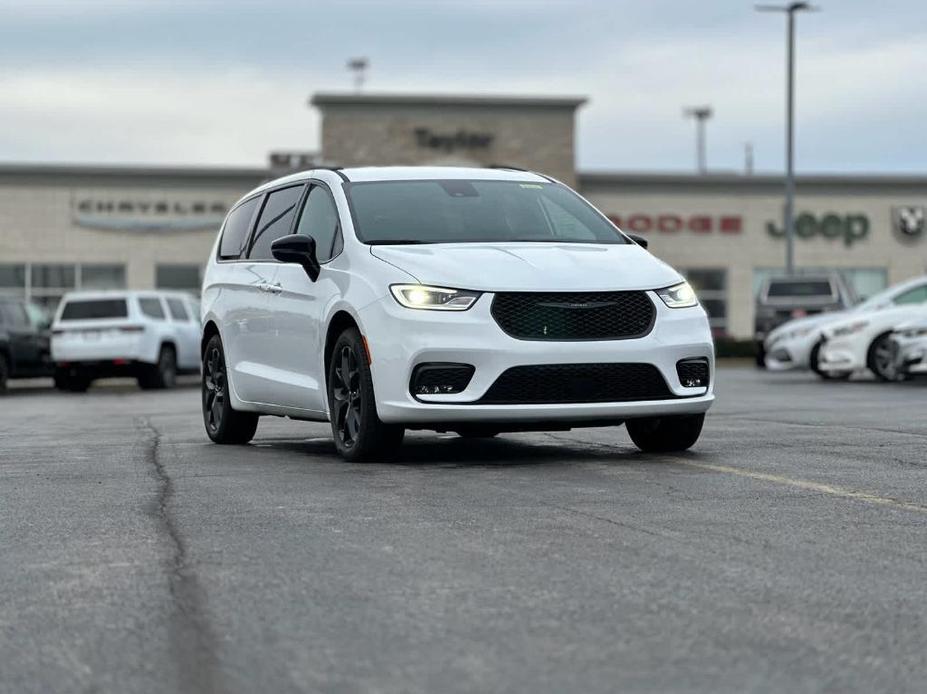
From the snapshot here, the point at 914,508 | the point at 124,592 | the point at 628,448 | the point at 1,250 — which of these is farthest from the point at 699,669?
the point at 1,250

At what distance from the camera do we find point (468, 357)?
→ 31.4ft

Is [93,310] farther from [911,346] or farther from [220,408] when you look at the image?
[220,408]

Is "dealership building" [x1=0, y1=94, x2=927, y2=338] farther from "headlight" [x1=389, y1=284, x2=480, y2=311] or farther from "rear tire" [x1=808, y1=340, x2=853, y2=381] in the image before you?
"headlight" [x1=389, y1=284, x2=480, y2=311]

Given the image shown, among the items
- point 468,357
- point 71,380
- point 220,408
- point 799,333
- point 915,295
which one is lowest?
point 71,380

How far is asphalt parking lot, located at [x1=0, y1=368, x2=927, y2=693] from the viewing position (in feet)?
14.8

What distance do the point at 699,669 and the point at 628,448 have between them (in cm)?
658

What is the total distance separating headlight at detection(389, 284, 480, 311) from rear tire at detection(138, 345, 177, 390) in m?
19.4

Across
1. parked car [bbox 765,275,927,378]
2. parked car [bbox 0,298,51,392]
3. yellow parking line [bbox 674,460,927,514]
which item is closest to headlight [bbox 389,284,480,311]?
yellow parking line [bbox 674,460,927,514]

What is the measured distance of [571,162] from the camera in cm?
5966

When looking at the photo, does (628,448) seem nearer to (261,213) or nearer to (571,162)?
(261,213)

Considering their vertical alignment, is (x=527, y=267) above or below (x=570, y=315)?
above

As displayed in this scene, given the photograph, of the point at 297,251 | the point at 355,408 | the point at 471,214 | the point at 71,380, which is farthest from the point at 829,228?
the point at 355,408

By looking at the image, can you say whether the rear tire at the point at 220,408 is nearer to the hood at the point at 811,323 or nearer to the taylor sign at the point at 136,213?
the hood at the point at 811,323

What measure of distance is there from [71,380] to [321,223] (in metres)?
18.5
